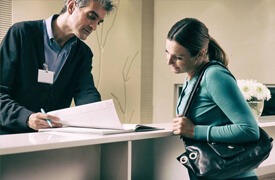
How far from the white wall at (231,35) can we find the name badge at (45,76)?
2.73 metres

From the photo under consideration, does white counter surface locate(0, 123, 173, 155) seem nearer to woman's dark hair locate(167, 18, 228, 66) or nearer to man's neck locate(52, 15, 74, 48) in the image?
woman's dark hair locate(167, 18, 228, 66)

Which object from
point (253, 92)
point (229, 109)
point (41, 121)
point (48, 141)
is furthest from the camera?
point (253, 92)

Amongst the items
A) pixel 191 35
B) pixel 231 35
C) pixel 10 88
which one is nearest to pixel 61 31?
pixel 10 88

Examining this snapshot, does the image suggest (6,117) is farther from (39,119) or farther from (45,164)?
(45,164)

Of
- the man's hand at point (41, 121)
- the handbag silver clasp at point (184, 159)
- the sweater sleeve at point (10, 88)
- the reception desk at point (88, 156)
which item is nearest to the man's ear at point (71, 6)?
the sweater sleeve at point (10, 88)

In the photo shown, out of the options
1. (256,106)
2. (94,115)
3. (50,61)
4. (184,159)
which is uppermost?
(50,61)

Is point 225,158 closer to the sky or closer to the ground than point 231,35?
closer to the ground

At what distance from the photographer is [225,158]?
1373 mm

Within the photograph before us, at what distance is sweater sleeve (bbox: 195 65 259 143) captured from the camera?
135 centimetres

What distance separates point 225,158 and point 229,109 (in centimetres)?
18

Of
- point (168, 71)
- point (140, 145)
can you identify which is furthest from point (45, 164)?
point (168, 71)

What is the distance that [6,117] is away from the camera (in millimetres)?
1827

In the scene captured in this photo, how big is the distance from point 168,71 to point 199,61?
345cm

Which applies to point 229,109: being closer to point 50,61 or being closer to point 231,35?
point 50,61
